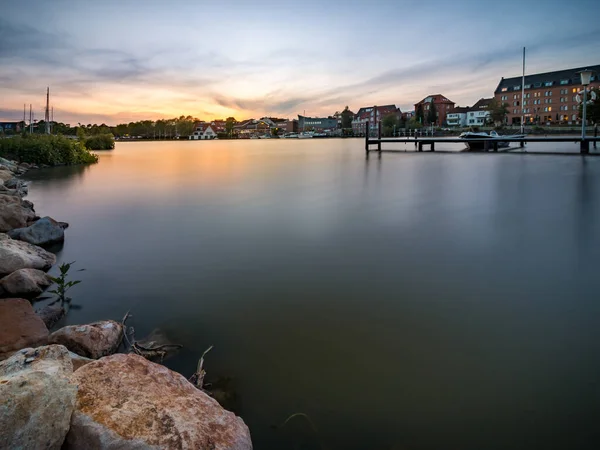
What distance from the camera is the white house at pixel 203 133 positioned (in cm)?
16138

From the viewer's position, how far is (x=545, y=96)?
85.2 metres

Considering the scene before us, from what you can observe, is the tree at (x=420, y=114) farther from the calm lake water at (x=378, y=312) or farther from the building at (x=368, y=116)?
the calm lake water at (x=378, y=312)

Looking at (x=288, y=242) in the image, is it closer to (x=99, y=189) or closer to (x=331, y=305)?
(x=331, y=305)

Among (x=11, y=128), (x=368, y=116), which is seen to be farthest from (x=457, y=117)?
(x=11, y=128)

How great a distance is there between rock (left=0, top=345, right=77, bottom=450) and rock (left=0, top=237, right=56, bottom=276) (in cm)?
371

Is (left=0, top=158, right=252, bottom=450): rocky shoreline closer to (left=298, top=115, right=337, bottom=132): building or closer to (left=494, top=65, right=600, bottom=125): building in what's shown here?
(left=494, top=65, right=600, bottom=125): building

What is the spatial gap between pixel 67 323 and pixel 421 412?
3598mm

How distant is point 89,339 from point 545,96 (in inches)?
3918

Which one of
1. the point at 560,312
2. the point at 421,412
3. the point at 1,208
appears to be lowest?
the point at 421,412

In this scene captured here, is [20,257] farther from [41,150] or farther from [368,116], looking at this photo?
[368,116]

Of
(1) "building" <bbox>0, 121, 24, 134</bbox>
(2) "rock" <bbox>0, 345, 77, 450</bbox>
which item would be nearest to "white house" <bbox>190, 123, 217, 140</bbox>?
(1) "building" <bbox>0, 121, 24, 134</bbox>

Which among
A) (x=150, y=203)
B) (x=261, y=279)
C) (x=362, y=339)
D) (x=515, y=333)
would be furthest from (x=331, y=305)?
(x=150, y=203)

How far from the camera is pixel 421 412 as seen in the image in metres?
2.92

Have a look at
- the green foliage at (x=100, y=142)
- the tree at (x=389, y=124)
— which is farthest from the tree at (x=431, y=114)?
the green foliage at (x=100, y=142)
